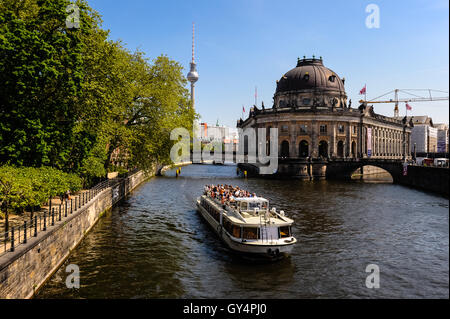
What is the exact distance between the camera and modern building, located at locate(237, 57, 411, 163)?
9650 cm

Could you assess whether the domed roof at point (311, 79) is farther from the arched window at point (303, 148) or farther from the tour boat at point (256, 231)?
the tour boat at point (256, 231)

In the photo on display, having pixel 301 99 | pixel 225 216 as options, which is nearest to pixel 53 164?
pixel 225 216

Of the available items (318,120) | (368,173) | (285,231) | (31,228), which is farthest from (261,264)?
(368,173)

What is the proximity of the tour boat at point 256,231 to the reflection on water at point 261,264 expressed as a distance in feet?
3.08

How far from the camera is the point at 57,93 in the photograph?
30.1m

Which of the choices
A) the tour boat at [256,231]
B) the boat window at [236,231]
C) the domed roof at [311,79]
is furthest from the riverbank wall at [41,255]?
the domed roof at [311,79]

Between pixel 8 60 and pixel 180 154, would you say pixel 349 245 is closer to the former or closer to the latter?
pixel 8 60

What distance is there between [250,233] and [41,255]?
42.2 ft

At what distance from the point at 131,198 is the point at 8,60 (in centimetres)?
2756

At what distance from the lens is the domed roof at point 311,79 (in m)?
110

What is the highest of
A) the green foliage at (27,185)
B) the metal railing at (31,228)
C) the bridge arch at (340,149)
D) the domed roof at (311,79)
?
the domed roof at (311,79)

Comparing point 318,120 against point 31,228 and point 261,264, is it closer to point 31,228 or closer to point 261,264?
point 261,264

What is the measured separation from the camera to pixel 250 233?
24.5 m

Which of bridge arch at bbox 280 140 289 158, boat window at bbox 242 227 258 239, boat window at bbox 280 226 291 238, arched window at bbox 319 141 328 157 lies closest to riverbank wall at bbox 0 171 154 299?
boat window at bbox 242 227 258 239
